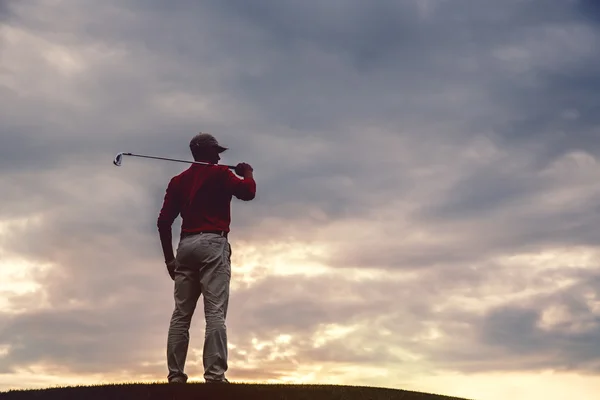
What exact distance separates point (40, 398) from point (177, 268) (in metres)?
3.16

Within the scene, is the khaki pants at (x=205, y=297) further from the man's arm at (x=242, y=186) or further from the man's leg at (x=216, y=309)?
the man's arm at (x=242, y=186)

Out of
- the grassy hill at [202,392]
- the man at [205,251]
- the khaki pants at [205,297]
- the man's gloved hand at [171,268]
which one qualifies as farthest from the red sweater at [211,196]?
the grassy hill at [202,392]

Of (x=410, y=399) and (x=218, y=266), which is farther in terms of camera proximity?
(x=410, y=399)

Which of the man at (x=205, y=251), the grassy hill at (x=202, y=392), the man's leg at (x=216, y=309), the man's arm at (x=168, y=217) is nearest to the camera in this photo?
the grassy hill at (x=202, y=392)

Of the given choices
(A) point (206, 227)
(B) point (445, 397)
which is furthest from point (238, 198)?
(B) point (445, 397)

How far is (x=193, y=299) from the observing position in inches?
567

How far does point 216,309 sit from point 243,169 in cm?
265

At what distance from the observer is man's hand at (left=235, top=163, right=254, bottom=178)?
581 inches

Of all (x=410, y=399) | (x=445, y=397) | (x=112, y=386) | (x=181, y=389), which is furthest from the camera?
(x=445, y=397)

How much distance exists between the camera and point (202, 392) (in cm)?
1303

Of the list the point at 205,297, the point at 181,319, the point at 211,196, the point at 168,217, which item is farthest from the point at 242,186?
the point at 181,319

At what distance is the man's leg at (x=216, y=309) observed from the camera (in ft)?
44.8

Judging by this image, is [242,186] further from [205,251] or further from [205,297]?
[205,297]

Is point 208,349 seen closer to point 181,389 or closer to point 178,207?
point 181,389
